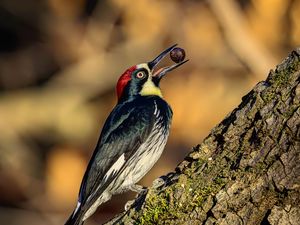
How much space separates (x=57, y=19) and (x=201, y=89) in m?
1.70

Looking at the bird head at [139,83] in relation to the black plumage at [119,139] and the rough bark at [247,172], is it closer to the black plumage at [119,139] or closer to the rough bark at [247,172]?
the black plumage at [119,139]

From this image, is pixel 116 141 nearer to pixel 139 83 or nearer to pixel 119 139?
pixel 119 139

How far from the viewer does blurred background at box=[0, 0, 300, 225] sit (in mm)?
9734

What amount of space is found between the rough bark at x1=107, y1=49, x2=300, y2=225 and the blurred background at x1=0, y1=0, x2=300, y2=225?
5338 millimetres

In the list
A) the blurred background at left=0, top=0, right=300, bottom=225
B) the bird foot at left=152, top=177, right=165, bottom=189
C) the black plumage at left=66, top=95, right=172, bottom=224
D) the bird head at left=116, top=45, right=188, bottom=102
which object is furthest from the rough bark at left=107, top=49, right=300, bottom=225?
the blurred background at left=0, top=0, right=300, bottom=225

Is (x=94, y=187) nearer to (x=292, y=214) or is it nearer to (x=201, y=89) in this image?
(x=292, y=214)

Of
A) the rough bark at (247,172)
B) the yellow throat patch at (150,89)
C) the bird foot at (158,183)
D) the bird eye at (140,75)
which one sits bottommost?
the rough bark at (247,172)

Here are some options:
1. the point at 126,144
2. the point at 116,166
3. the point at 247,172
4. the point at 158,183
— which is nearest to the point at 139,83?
the point at 126,144

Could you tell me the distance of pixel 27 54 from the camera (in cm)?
1029

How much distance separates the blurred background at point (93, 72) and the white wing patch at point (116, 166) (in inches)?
153

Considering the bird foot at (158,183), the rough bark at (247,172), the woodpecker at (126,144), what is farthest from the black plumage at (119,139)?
the rough bark at (247,172)

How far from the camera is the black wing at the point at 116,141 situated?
5438 millimetres

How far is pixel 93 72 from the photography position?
32.4ft

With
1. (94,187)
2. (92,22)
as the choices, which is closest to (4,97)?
(92,22)
